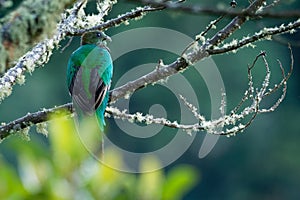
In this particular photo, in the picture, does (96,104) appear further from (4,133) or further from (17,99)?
(17,99)

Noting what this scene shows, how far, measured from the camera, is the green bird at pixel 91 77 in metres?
3.47

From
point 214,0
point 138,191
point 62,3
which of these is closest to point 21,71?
point 62,3

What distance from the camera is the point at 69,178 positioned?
1.18 meters

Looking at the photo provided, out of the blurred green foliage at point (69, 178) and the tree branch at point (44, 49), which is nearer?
the blurred green foliage at point (69, 178)

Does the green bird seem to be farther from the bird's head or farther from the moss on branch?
the moss on branch

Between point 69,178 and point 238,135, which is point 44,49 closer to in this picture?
point 69,178

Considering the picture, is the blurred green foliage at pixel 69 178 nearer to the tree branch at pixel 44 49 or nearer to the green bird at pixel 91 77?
the tree branch at pixel 44 49

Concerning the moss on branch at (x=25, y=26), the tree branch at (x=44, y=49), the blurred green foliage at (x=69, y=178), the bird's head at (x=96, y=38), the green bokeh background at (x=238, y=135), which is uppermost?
the green bokeh background at (x=238, y=135)

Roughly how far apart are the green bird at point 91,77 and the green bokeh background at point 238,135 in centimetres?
1602

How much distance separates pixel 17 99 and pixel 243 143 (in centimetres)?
652

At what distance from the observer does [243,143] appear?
2212cm

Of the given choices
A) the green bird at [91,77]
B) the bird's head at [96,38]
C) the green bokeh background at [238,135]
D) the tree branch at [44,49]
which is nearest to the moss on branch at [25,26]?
the tree branch at [44,49]

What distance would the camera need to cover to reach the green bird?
3469 mm

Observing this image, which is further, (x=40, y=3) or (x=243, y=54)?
(x=243, y=54)
